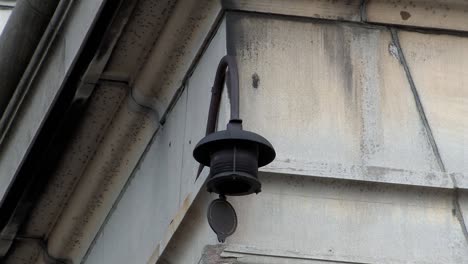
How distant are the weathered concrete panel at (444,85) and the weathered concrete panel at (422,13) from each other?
8 centimetres

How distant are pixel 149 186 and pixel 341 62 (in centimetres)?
183

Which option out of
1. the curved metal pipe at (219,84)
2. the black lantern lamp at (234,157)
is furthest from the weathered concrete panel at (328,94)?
the black lantern lamp at (234,157)

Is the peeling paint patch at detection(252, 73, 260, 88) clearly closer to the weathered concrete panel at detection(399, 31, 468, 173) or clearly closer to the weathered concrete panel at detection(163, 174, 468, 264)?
the weathered concrete panel at detection(163, 174, 468, 264)

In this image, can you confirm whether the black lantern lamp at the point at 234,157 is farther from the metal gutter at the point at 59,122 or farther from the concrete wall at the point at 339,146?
the metal gutter at the point at 59,122

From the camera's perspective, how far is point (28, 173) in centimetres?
1229

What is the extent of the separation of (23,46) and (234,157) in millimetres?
3287

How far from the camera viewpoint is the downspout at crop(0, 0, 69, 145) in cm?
1178

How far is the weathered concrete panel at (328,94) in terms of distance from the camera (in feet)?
32.5

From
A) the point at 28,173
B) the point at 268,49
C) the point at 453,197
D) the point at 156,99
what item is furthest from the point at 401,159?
the point at 28,173

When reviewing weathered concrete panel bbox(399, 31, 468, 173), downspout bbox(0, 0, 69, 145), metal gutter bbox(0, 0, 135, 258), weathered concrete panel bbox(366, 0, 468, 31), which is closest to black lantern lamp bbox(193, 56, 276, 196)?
weathered concrete panel bbox(399, 31, 468, 173)

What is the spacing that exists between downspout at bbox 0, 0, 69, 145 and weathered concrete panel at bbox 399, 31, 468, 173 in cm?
252

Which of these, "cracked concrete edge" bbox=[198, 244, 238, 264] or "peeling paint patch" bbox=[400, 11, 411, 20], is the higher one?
"peeling paint patch" bbox=[400, 11, 411, 20]

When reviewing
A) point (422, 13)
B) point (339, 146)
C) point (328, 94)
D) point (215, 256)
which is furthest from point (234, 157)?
point (422, 13)

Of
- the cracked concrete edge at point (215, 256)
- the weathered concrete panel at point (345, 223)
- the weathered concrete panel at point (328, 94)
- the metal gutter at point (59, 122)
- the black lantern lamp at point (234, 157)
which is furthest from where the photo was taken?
the metal gutter at point (59, 122)
